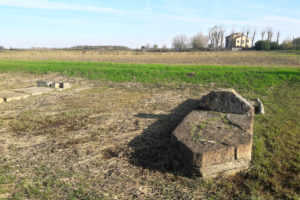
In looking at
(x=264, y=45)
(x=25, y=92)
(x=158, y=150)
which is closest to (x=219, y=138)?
(x=158, y=150)

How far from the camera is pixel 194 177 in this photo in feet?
11.6

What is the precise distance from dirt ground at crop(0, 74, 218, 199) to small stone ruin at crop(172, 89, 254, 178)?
0.37 m

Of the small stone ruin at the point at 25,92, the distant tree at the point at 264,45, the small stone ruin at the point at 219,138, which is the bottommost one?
the small stone ruin at the point at 25,92

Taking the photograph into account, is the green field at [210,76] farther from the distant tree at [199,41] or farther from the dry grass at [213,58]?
the distant tree at [199,41]

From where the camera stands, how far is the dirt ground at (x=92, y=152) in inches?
130

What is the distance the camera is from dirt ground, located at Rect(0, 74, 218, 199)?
10.8 ft

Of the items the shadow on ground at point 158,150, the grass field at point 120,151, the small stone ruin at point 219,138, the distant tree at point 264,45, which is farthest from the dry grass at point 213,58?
the shadow on ground at point 158,150

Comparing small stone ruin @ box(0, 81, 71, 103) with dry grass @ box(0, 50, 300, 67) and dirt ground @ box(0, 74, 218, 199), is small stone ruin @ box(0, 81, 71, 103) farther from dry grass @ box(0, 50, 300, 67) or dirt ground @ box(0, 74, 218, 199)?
dry grass @ box(0, 50, 300, 67)

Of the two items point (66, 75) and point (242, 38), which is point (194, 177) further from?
point (242, 38)

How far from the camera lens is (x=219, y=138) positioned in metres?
3.92

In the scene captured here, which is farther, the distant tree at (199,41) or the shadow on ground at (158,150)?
the distant tree at (199,41)

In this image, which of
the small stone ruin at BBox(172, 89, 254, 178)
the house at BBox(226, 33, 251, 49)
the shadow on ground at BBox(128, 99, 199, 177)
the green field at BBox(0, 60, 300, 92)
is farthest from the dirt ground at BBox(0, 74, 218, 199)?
the house at BBox(226, 33, 251, 49)

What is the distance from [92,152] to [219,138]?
258 centimetres

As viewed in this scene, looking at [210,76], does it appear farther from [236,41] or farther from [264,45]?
[236,41]
